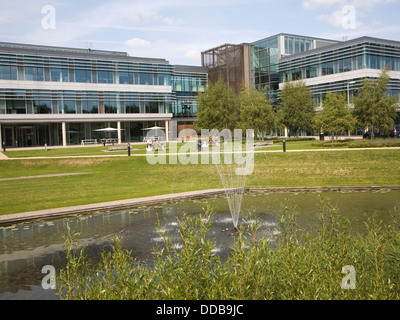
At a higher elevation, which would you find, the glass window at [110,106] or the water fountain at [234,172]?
the glass window at [110,106]

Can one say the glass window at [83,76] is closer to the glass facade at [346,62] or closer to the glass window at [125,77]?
the glass window at [125,77]

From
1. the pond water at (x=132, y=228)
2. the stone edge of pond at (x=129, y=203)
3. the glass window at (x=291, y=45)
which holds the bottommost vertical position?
the pond water at (x=132, y=228)

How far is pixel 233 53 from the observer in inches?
2960

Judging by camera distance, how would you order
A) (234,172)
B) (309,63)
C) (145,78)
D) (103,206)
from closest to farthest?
(103,206) < (234,172) < (309,63) < (145,78)

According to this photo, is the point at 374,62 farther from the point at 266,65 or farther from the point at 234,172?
the point at 234,172

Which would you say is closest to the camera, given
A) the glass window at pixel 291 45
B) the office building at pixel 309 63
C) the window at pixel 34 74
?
the office building at pixel 309 63

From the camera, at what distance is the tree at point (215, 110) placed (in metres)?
48.9

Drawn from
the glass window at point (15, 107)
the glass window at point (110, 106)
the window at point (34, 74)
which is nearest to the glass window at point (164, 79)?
the glass window at point (110, 106)

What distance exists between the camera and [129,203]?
56.4 ft

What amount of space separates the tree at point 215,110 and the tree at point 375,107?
48.0ft

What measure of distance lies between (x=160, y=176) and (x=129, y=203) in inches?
344

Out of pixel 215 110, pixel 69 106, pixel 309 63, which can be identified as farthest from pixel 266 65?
pixel 69 106
